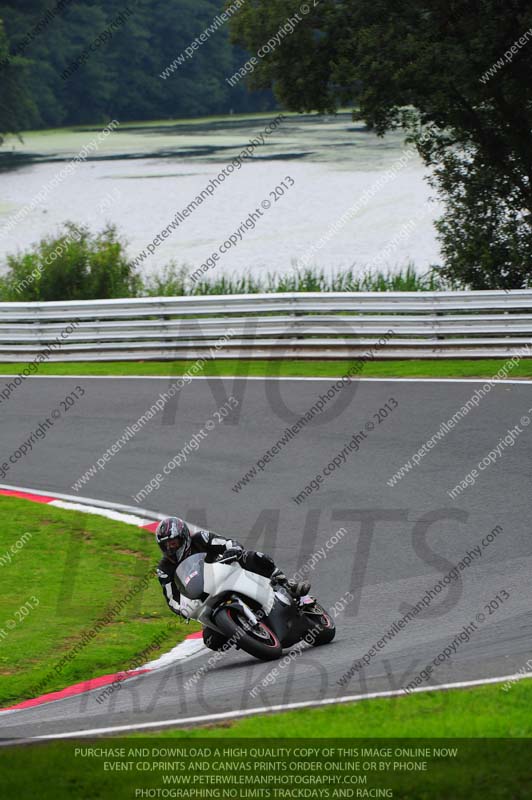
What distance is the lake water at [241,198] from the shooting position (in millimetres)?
40812

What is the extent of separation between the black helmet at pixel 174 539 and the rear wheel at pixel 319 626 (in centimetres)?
116

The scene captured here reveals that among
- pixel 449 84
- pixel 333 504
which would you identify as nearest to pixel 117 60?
pixel 449 84

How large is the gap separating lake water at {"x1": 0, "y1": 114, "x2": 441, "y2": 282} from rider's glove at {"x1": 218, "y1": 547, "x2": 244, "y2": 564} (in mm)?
26560

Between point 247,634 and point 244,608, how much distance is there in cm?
21

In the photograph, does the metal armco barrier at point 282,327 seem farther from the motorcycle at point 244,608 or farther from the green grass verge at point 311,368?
the motorcycle at point 244,608

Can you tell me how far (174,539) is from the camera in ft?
28.6

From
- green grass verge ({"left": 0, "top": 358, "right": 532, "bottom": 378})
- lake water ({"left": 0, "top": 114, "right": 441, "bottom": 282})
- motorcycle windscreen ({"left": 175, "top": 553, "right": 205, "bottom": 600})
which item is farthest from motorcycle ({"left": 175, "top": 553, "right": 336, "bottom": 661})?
lake water ({"left": 0, "top": 114, "right": 441, "bottom": 282})

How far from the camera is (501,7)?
19.1m

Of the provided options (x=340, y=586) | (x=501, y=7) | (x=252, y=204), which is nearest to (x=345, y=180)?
(x=252, y=204)

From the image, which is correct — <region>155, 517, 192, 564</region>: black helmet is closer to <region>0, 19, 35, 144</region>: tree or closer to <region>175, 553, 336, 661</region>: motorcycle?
<region>175, 553, 336, 661</region>: motorcycle

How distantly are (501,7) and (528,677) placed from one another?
49.0 ft

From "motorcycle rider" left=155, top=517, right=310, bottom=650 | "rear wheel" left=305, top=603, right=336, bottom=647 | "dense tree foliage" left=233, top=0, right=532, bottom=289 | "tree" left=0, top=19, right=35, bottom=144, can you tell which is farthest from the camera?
"tree" left=0, top=19, right=35, bottom=144

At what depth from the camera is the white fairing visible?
8.66 m

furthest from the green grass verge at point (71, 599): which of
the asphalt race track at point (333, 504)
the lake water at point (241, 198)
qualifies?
the lake water at point (241, 198)
